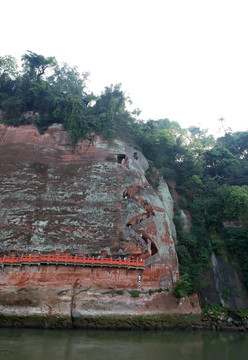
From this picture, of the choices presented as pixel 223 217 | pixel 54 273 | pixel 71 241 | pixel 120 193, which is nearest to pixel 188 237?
pixel 223 217

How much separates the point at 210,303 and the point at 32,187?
54.5 ft

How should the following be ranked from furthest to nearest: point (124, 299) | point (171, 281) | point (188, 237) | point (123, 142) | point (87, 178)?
point (123, 142) → point (87, 178) → point (188, 237) → point (171, 281) → point (124, 299)

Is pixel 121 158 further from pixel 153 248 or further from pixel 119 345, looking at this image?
pixel 119 345

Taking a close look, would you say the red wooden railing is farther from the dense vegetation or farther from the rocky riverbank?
the dense vegetation

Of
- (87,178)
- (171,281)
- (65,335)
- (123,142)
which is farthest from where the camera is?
(123,142)

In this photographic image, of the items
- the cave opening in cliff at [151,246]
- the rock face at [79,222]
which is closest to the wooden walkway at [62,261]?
the rock face at [79,222]

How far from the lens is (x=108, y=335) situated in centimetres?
1471

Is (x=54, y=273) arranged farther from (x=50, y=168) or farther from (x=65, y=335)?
(x=50, y=168)

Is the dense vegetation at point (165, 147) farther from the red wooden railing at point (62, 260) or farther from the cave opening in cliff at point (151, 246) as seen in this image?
the red wooden railing at point (62, 260)

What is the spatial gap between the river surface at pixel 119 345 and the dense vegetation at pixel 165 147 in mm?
5986

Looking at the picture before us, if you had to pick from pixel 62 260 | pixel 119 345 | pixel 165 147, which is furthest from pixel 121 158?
pixel 119 345

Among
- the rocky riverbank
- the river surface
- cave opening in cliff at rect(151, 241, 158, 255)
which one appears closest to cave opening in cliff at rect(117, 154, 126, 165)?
cave opening in cliff at rect(151, 241, 158, 255)

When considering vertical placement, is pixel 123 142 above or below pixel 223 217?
above

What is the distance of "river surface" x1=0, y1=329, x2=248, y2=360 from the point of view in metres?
10.9
